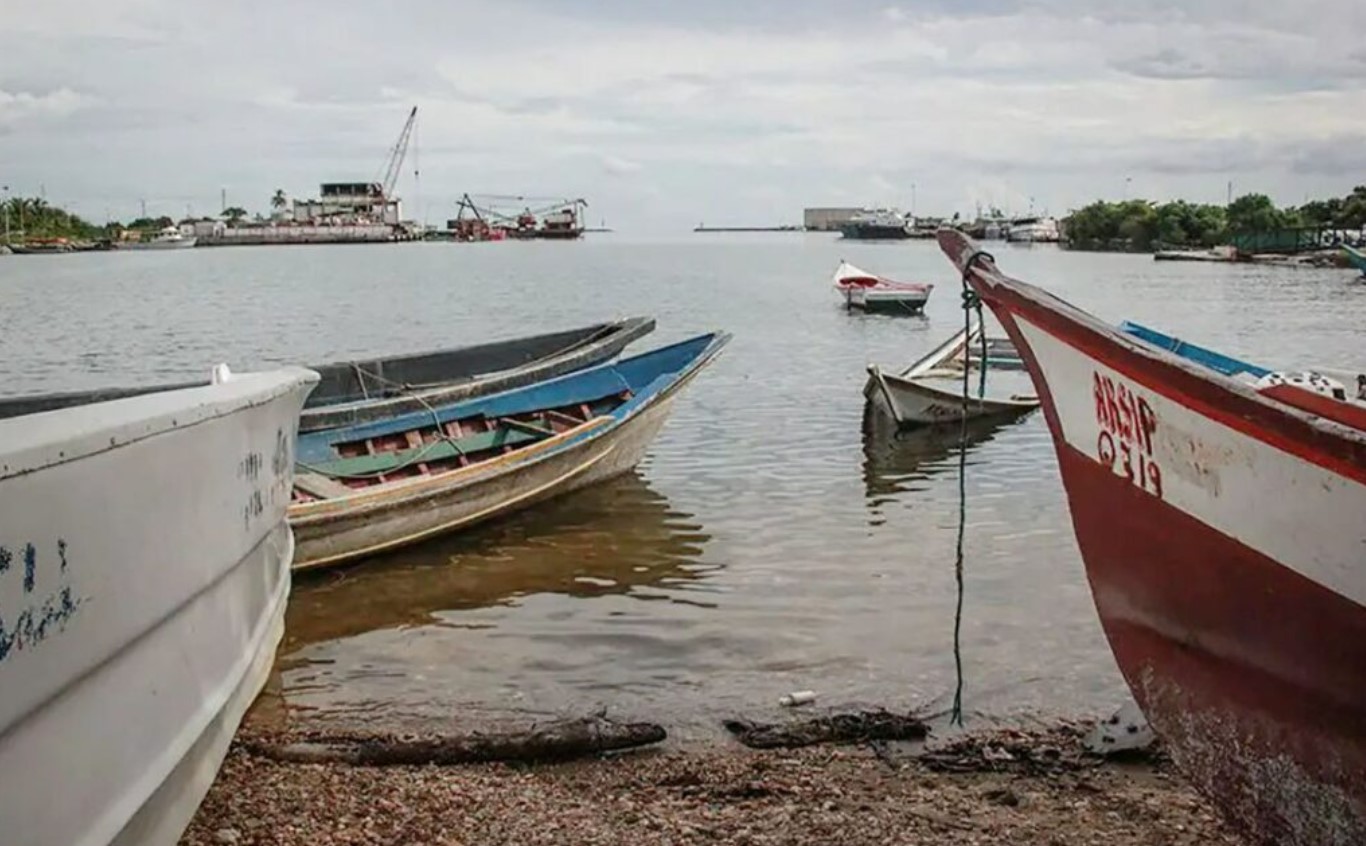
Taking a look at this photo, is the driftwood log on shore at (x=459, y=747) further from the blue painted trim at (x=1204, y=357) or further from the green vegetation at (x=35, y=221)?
the green vegetation at (x=35, y=221)

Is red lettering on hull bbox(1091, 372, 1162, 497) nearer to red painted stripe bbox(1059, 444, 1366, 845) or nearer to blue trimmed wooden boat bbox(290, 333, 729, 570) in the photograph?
red painted stripe bbox(1059, 444, 1366, 845)

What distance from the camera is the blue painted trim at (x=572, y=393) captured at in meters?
11.4

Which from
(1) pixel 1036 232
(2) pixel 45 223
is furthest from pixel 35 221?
(1) pixel 1036 232

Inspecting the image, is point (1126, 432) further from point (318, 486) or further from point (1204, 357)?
A: point (318, 486)

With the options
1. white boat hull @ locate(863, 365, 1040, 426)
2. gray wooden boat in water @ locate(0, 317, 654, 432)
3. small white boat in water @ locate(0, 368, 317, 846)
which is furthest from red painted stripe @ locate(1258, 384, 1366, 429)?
white boat hull @ locate(863, 365, 1040, 426)

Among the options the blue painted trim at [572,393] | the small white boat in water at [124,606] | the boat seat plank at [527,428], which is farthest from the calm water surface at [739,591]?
the small white boat in water at [124,606]

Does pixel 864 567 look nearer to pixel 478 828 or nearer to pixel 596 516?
pixel 596 516

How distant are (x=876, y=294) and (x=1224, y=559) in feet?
129

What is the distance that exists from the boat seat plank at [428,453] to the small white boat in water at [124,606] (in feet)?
19.4

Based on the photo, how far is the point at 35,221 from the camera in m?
159

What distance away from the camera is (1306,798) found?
4.50 m

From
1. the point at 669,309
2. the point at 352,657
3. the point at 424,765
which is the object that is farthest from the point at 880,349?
the point at 424,765

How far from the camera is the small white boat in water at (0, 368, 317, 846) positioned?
9.75 ft

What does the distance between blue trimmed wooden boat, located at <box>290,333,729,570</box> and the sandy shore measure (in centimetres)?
427
